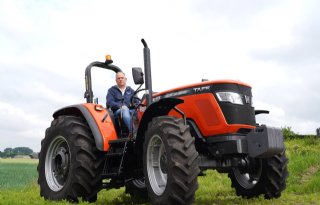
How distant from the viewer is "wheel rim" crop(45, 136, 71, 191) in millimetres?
7066

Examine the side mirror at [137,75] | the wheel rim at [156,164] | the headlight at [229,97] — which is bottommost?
the wheel rim at [156,164]

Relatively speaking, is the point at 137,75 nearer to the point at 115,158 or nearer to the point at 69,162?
the point at 115,158

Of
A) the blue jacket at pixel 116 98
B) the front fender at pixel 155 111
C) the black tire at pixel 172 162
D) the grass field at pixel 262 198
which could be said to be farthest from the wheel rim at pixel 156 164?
the blue jacket at pixel 116 98

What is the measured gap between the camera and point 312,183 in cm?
908

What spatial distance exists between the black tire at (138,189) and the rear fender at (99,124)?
2.60 feet

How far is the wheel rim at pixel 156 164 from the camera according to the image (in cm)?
579

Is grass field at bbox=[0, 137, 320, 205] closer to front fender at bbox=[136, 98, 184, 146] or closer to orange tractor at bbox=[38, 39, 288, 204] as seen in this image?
orange tractor at bbox=[38, 39, 288, 204]

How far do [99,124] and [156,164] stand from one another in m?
1.32

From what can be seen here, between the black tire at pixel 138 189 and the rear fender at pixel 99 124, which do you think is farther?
the black tire at pixel 138 189

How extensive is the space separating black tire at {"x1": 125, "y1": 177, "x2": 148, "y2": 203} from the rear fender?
2.60 feet

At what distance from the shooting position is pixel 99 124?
6754 mm

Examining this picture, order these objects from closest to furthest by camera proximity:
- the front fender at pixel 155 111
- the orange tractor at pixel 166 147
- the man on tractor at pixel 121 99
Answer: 1. the orange tractor at pixel 166 147
2. the front fender at pixel 155 111
3. the man on tractor at pixel 121 99

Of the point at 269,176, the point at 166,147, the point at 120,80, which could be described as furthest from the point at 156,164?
the point at 120,80

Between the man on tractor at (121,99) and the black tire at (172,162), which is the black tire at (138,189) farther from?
the black tire at (172,162)
